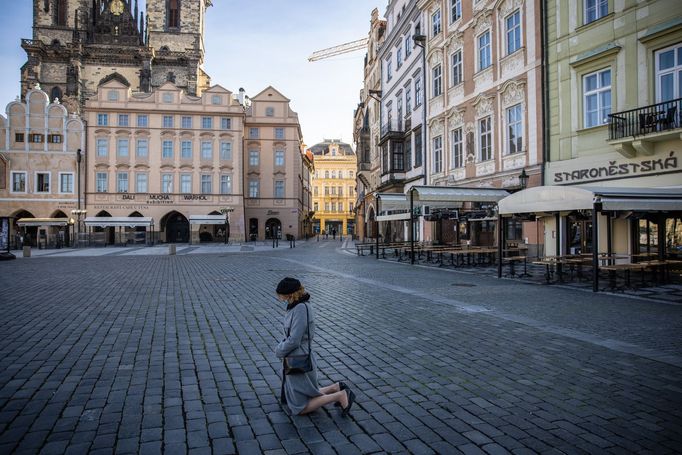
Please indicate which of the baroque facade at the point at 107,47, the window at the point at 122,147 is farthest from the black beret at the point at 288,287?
the baroque facade at the point at 107,47

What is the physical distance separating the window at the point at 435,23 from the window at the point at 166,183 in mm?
33945

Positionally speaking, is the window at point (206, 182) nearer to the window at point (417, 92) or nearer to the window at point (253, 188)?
the window at point (253, 188)

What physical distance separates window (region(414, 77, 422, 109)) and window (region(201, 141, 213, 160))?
2845cm

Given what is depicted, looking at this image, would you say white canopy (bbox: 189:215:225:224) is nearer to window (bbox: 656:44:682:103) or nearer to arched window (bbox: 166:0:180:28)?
arched window (bbox: 166:0:180:28)

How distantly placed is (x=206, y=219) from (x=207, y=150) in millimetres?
8197

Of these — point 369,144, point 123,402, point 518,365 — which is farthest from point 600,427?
point 369,144

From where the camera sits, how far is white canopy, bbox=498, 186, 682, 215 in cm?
1172

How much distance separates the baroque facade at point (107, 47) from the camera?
61.2m

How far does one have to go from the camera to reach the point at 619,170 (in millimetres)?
15414

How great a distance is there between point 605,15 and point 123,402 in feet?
60.3

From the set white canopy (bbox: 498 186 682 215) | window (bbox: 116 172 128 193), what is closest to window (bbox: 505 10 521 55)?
white canopy (bbox: 498 186 682 215)

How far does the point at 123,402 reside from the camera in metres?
4.39

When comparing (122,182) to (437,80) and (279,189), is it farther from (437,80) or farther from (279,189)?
(437,80)

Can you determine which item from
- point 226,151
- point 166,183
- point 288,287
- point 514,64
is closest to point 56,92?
point 166,183
